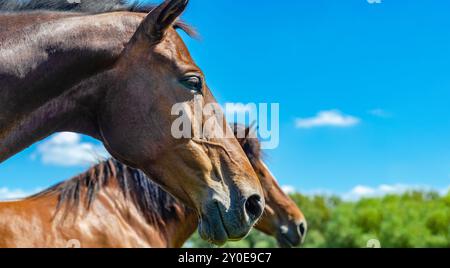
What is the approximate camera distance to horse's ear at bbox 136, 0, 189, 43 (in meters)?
3.00

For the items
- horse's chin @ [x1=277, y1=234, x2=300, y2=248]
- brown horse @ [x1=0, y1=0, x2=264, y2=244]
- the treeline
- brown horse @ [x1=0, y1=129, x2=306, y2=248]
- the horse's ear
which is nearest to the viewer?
brown horse @ [x1=0, y1=0, x2=264, y2=244]

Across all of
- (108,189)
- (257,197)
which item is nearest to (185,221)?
(108,189)

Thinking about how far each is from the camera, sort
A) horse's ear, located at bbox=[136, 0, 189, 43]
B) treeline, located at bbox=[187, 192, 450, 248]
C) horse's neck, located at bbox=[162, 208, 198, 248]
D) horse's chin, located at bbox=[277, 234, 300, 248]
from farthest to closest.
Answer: treeline, located at bbox=[187, 192, 450, 248]
horse's chin, located at bbox=[277, 234, 300, 248]
horse's neck, located at bbox=[162, 208, 198, 248]
horse's ear, located at bbox=[136, 0, 189, 43]

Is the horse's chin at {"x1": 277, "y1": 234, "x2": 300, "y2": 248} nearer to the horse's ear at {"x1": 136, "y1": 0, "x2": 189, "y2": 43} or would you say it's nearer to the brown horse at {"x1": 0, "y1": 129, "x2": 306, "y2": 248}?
the brown horse at {"x1": 0, "y1": 129, "x2": 306, "y2": 248}

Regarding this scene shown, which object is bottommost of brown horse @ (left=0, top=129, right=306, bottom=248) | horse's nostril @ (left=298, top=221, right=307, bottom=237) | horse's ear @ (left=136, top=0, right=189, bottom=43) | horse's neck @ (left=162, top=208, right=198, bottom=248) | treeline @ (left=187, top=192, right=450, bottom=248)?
treeline @ (left=187, top=192, right=450, bottom=248)

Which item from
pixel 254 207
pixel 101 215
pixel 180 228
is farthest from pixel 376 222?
pixel 254 207

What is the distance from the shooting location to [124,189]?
6.38 metres

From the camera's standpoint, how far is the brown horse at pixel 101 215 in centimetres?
519

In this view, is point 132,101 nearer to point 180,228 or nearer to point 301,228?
point 180,228

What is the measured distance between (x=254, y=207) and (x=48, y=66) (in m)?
1.44

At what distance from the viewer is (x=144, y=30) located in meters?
3.04

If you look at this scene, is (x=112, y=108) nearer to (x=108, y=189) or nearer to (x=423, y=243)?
(x=108, y=189)

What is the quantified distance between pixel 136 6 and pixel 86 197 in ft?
10.8

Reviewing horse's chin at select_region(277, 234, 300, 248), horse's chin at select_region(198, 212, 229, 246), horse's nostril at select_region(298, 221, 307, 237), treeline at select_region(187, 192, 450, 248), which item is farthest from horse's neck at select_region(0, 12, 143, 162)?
treeline at select_region(187, 192, 450, 248)
